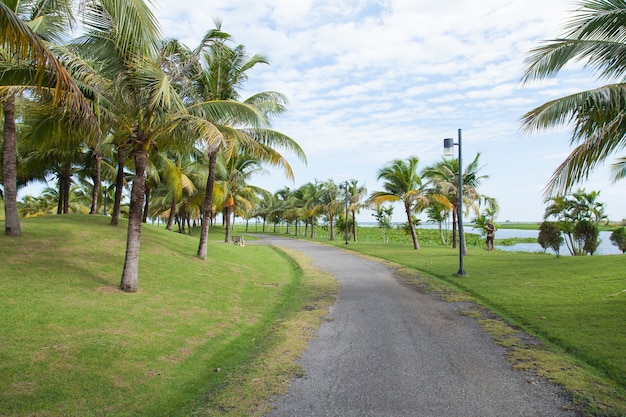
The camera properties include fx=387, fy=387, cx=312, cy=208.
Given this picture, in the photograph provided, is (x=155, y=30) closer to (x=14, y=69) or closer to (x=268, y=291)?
(x=14, y=69)

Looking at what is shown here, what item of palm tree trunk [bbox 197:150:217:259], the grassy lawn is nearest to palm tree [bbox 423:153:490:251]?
the grassy lawn

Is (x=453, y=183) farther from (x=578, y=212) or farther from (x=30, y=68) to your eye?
(x=30, y=68)

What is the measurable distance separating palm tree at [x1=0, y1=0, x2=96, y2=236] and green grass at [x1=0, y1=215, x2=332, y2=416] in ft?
6.28

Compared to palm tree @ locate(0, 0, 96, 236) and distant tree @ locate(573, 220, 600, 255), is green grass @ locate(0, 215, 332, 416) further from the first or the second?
distant tree @ locate(573, 220, 600, 255)

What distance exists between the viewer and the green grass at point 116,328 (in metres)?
4.10

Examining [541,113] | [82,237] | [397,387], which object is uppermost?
[541,113]

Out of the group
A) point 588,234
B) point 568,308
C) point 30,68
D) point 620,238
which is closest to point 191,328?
point 30,68

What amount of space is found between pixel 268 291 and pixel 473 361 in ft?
22.1

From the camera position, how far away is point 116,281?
8.77 m

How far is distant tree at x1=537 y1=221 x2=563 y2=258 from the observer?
1725 cm

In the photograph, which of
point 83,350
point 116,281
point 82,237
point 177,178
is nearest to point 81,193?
point 177,178

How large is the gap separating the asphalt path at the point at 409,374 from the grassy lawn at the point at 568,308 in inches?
18.9

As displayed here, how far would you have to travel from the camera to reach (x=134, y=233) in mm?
8766

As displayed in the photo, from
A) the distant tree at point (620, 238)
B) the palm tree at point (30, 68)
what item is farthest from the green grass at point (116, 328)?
the distant tree at point (620, 238)
